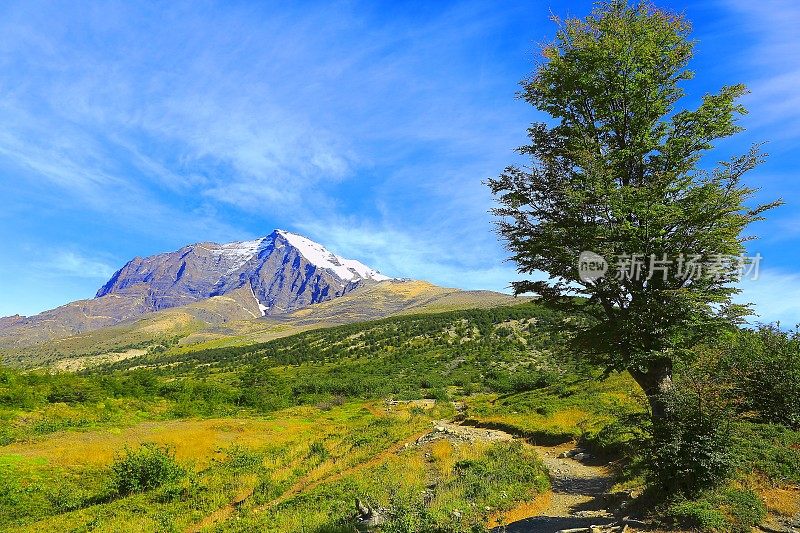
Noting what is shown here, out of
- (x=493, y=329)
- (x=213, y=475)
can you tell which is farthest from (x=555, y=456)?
(x=493, y=329)

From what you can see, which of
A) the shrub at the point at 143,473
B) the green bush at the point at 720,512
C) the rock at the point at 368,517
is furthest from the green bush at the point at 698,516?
the shrub at the point at 143,473

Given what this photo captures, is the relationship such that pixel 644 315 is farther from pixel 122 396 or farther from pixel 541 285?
pixel 122 396

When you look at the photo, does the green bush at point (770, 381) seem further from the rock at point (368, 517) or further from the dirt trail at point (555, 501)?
the rock at point (368, 517)

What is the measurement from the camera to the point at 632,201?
35.5 feet

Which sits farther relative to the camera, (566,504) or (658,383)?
(566,504)

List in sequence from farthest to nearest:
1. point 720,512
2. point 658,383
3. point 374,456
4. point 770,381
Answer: point 374,456
point 770,381
point 658,383
point 720,512

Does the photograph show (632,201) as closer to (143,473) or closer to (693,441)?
(693,441)

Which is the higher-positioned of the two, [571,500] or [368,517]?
[368,517]

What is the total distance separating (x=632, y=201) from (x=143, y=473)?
2345 cm

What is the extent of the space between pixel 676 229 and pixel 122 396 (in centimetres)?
5864

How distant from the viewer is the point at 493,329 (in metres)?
122

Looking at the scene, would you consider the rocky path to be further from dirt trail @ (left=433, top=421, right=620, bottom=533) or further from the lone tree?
the lone tree
